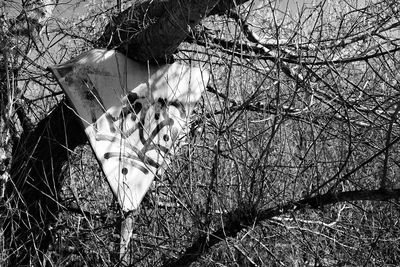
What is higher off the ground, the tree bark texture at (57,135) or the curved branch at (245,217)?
the tree bark texture at (57,135)

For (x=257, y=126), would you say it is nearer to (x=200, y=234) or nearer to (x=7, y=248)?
(x=200, y=234)

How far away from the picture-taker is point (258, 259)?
279 cm

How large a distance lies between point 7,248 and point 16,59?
3.76 ft

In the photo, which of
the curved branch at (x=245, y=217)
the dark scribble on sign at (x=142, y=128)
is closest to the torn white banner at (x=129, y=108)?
the dark scribble on sign at (x=142, y=128)

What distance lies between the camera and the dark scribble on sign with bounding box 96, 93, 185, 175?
245 cm

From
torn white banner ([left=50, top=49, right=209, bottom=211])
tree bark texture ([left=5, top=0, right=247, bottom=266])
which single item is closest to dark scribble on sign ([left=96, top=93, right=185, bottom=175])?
torn white banner ([left=50, top=49, right=209, bottom=211])

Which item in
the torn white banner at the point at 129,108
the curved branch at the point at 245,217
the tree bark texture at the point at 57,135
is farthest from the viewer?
the tree bark texture at the point at 57,135

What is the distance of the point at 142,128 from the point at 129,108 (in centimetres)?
11

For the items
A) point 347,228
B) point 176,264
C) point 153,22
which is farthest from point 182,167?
point 347,228

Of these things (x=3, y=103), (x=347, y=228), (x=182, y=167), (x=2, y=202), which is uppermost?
(x=3, y=103)

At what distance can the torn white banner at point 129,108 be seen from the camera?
94.5 inches

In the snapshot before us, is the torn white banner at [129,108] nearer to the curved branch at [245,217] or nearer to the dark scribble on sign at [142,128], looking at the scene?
the dark scribble on sign at [142,128]

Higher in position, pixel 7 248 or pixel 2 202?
pixel 2 202

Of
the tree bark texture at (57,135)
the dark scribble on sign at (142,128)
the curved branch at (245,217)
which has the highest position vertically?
the tree bark texture at (57,135)
